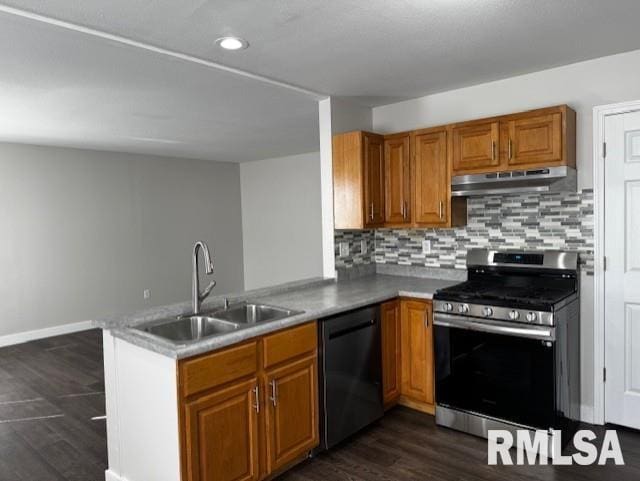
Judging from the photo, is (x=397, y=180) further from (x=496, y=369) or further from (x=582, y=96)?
(x=496, y=369)

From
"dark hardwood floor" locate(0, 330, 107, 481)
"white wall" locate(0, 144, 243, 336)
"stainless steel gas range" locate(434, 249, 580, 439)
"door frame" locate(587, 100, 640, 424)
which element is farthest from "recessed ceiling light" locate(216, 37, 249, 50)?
"white wall" locate(0, 144, 243, 336)

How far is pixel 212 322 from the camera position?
2553 mm

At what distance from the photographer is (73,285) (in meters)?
5.90

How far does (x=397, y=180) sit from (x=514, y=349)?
1.57 meters

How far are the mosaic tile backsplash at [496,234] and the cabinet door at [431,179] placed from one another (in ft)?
1.04

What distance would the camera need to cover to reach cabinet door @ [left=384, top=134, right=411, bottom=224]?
3.58 metres

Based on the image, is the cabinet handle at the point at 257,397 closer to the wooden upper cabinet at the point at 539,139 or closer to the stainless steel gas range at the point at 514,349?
the stainless steel gas range at the point at 514,349

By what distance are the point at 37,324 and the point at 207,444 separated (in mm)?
4648

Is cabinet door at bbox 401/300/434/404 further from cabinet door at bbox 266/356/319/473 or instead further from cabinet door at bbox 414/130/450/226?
cabinet door at bbox 266/356/319/473

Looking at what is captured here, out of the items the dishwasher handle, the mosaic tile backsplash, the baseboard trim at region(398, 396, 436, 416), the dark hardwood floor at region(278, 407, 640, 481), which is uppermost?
the mosaic tile backsplash

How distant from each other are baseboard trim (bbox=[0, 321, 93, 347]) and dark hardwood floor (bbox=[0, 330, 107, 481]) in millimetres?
142

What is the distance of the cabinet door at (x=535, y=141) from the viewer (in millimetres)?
2867

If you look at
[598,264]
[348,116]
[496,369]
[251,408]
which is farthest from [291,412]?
[348,116]

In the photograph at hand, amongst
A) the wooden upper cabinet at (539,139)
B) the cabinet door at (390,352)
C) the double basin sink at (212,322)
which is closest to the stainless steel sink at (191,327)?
the double basin sink at (212,322)
